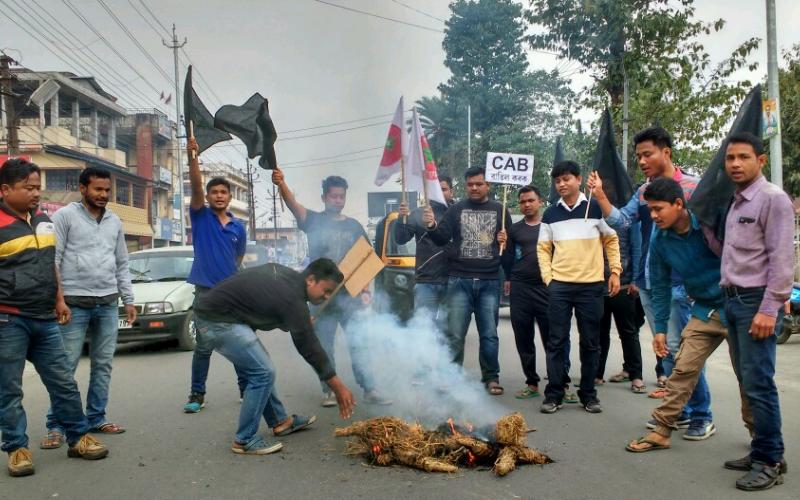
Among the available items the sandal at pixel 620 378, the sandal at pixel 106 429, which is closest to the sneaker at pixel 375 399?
the sandal at pixel 106 429

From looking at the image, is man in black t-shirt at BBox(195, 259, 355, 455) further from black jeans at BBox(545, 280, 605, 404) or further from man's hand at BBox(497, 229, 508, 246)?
man's hand at BBox(497, 229, 508, 246)

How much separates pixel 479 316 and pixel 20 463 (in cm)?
404

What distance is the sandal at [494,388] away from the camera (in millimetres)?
6227

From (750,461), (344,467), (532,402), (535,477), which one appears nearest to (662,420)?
(750,461)

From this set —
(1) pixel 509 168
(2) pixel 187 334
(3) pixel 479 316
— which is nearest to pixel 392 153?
(1) pixel 509 168

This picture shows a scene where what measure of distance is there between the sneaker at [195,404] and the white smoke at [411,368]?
1462mm

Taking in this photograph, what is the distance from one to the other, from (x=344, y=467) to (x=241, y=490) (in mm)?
670

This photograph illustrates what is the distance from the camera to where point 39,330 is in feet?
14.0

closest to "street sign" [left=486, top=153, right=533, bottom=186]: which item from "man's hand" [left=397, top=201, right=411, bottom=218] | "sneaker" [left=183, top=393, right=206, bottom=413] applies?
"man's hand" [left=397, top=201, right=411, bottom=218]

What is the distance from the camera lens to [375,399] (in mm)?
5605

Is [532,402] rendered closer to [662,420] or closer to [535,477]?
[662,420]

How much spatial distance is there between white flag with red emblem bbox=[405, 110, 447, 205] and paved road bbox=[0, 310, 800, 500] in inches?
92.8

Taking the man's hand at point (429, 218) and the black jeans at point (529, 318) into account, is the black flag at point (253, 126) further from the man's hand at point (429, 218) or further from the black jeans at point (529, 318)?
the black jeans at point (529, 318)

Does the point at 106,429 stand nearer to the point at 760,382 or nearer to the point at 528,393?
the point at 528,393
